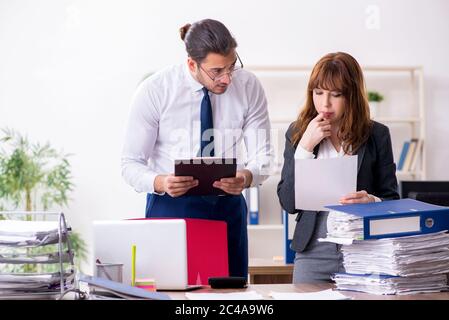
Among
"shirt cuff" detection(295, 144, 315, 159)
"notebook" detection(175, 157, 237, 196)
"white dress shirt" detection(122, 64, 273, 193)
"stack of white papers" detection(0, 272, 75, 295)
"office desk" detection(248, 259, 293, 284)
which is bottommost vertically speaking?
"office desk" detection(248, 259, 293, 284)

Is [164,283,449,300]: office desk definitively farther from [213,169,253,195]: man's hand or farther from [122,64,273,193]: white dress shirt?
[122,64,273,193]: white dress shirt

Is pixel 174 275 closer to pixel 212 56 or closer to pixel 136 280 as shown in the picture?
pixel 136 280

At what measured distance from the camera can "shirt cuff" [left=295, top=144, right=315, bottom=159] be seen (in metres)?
2.34

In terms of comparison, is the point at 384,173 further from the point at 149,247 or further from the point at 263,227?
the point at 263,227

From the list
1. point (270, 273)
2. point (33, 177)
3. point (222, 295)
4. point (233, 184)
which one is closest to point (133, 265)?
point (222, 295)

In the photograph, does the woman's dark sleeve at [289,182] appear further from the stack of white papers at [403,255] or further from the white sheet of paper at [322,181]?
the stack of white papers at [403,255]

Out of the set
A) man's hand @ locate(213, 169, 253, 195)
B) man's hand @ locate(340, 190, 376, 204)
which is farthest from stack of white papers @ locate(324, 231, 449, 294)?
man's hand @ locate(213, 169, 253, 195)

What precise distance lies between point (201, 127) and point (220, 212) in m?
0.30

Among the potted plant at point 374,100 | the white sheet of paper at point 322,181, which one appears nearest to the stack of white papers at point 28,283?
the white sheet of paper at point 322,181

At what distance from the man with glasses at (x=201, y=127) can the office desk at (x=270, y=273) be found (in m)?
0.63

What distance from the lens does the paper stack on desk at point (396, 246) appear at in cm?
191

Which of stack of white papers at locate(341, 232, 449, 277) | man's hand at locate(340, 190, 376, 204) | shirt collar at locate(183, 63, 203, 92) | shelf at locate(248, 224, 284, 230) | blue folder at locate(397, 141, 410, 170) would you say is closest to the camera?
stack of white papers at locate(341, 232, 449, 277)

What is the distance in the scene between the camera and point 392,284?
1.92m

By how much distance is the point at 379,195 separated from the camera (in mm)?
2303
